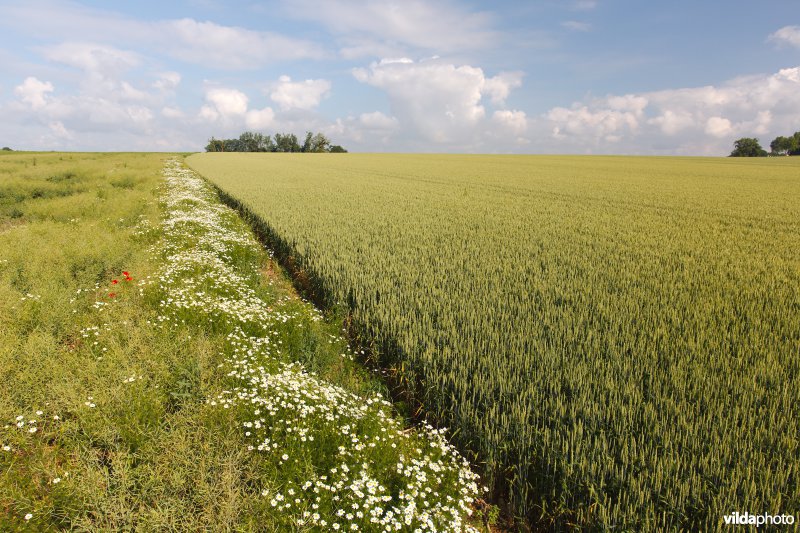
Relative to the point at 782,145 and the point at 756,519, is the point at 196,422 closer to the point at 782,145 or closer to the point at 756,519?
the point at 756,519

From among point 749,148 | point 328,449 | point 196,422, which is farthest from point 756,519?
point 749,148

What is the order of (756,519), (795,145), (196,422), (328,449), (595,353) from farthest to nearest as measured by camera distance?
(795,145) → (595,353) → (196,422) → (328,449) → (756,519)

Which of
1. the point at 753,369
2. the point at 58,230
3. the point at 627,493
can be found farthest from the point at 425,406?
the point at 58,230

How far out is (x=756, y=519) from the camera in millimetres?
2762

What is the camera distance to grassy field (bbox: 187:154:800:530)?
10.5 ft

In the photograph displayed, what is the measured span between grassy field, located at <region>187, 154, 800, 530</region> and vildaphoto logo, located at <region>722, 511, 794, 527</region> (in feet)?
0.21

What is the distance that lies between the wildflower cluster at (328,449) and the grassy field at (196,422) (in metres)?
0.02

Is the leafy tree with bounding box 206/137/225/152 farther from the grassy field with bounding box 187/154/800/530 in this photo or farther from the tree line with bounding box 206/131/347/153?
the grassy field with bounding box 187/154/800/530

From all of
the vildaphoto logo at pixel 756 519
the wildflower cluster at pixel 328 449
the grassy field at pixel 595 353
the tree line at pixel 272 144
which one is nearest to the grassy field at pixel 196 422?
the wildflower cluster at pixel 328 449

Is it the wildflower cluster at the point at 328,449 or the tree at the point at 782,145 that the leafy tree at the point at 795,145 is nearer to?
the tree at the point at 782,145

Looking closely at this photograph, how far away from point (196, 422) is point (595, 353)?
4.57 m

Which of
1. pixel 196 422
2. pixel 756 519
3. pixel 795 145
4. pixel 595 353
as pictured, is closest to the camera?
pixel 756 519

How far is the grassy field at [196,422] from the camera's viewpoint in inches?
126

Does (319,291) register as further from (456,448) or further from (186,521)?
(186,521)
